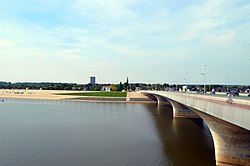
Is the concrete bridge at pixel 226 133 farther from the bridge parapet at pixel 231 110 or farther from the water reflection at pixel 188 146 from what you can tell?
the water reflection at pixel 188 146

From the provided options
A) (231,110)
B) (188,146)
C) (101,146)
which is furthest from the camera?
(188,146)

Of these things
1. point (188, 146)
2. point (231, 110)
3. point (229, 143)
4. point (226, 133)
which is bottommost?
point (188, 146)

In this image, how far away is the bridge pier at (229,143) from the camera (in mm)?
16414

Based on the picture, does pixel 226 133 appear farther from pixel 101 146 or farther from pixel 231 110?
pixel 101 146

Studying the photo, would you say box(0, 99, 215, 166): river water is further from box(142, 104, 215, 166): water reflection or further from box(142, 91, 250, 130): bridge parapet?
box(142, 91, 250, 130): bridge parapet

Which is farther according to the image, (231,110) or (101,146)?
(101,146)

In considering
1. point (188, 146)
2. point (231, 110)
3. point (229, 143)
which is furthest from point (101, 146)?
point (231, 110)

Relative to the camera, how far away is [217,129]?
1831cm

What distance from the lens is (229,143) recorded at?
1777cm

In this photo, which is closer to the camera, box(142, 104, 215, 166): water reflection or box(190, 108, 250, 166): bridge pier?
box(190, 108, 250, 166): bridge pier

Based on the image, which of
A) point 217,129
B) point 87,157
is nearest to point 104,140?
point 87,157

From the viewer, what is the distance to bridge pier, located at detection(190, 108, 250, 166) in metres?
16.4

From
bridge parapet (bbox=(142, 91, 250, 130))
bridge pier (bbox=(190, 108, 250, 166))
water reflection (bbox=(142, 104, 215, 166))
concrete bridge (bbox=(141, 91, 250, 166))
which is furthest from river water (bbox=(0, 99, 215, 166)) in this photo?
bridge parapet (bbox=(142, 91, 250, 130))

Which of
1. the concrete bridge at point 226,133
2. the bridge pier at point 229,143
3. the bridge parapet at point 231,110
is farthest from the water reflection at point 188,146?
the bridge parapet at point 231,110
